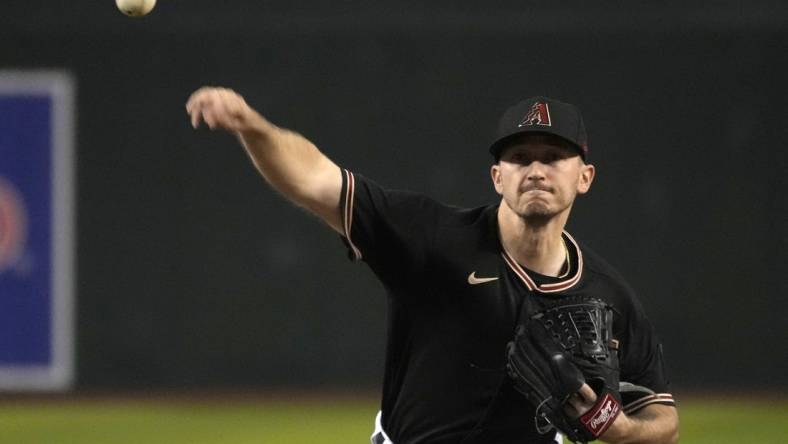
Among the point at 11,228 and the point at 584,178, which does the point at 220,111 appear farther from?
the point at 11,228

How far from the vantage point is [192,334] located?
35.4 ft

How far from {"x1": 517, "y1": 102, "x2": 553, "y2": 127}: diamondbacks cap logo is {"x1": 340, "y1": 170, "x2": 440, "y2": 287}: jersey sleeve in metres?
0.41

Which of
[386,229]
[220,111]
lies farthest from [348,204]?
[220,111]

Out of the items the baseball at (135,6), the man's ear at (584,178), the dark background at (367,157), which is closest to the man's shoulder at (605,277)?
the man's ear at (584,178)

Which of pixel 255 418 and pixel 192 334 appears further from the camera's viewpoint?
pixel 192 334

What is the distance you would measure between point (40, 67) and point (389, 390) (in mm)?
7407

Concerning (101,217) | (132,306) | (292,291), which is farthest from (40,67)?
(292,291)

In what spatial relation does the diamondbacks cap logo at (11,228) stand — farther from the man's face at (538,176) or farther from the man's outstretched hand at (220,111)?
the man's outstretched hand at (220,111)

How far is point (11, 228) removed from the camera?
34.1ft

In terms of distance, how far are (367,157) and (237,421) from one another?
2.53 metres

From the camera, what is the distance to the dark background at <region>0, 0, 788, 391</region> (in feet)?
35.4

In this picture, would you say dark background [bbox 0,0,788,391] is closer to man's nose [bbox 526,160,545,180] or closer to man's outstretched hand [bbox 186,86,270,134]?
man's nose [bbox 526,160,545,180]

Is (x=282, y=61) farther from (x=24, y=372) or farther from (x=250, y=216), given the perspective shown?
(x=24, y=372)

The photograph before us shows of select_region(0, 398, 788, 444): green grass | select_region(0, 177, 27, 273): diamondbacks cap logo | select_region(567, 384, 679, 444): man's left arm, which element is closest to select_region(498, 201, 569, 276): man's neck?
select_region(567, 384, 679, 444): man's left arm
